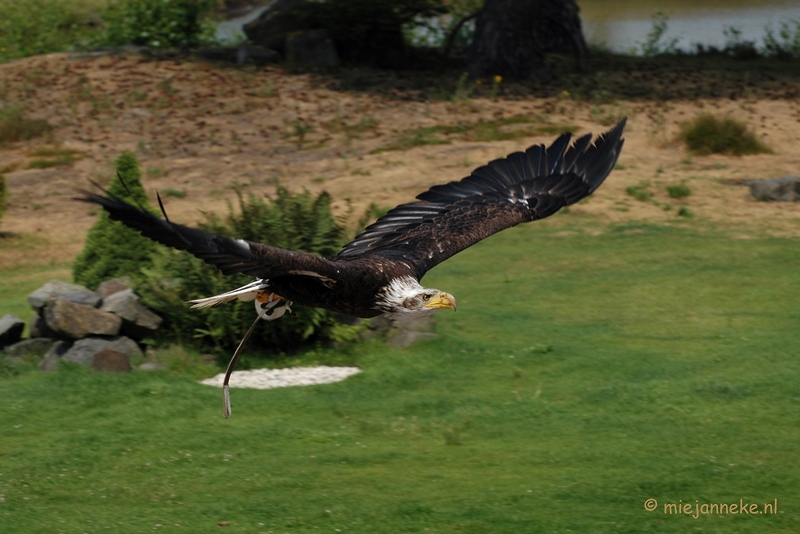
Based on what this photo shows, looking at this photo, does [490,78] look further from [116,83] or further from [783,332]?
[783,332]

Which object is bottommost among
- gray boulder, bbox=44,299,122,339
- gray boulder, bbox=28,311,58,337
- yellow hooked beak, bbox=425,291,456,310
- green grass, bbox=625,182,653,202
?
gray boulder, bbox=28,311,58,337

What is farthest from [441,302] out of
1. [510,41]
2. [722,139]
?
[510,41]

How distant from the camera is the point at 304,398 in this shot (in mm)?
8055

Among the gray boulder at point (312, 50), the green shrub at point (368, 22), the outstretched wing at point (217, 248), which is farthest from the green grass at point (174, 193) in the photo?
the outstretched wing at point (217, 248)

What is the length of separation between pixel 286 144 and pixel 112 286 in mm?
7453

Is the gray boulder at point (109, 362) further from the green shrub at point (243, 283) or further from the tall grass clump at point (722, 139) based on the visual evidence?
the tall grass clump at point (722, 139)

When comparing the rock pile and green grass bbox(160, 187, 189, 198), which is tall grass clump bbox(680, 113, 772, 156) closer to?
green grass bbox(160, 187, 189, 198)

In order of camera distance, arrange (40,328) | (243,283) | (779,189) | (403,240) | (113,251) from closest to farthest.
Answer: (403,240) → (243,283) → (40,328) → (113,251) → (779,189)

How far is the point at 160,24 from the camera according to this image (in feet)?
66.3

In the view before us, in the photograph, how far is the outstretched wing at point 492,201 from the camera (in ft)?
21.7

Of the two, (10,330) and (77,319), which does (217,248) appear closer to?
(77,319)

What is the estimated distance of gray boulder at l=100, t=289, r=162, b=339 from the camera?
8656 millimetres

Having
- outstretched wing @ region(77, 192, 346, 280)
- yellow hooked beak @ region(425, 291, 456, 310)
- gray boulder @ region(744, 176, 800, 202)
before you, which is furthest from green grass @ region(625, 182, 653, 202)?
outstretched wing @ region(77, 192, 346, 280)

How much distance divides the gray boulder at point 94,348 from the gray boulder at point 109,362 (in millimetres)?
63
